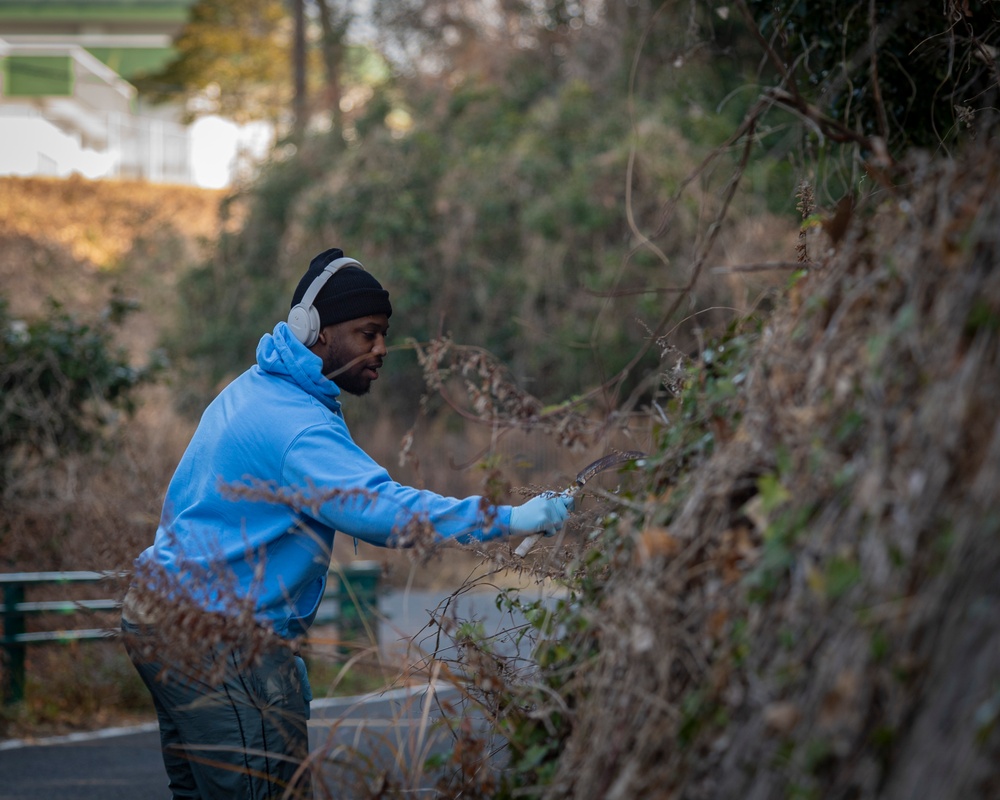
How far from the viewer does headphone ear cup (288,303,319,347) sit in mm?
3891

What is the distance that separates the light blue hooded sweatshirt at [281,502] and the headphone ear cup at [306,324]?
0.04 meters

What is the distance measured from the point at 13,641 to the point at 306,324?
5.30m

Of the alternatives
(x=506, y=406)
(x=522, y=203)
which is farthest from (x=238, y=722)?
(x=522, y=203)

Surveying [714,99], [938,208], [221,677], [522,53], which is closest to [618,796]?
[221,677]

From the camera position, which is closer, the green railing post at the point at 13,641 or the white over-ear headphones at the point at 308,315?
the white over-ear headphones at the point at 308,315

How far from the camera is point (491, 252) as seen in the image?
17.5 meters

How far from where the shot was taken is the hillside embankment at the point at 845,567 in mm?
1917

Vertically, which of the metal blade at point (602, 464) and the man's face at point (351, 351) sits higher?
the man's face at point (351, 351)

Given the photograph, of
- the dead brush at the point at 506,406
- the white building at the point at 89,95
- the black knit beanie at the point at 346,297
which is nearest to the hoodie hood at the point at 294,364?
the black knit beanie at the point at 346,297

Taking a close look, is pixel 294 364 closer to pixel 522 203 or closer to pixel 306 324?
pixel 306 324

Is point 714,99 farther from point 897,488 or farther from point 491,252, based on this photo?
point 897,488

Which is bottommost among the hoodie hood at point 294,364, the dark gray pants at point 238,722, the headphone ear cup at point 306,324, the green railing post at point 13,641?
the green railing post at point 13,641

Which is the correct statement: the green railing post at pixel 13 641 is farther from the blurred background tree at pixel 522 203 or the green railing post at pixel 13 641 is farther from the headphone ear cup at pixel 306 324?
the blurred background tree at pixel 522 203

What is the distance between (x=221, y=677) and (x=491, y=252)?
1492cm
